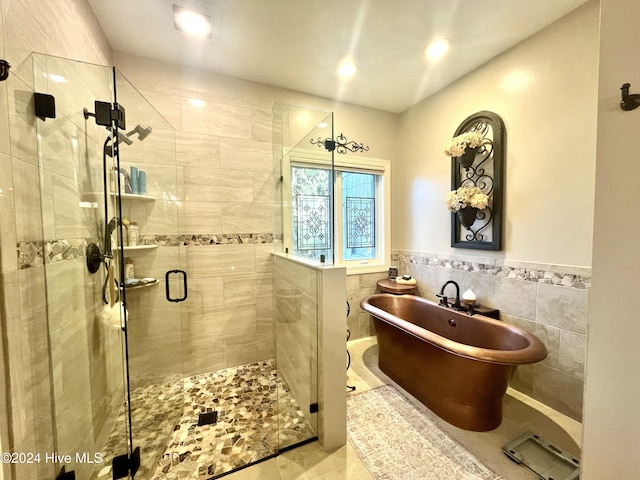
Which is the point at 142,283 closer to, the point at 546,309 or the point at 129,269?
the point at 129,269

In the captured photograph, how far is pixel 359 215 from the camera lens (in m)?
3.23

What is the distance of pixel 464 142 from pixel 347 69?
52.0 inches

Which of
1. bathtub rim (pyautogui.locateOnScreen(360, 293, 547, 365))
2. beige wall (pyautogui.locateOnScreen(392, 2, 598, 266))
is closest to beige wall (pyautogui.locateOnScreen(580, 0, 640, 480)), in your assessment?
bathtub rim (pyautogui.locateOnScreen(360, 293, 547, 365))

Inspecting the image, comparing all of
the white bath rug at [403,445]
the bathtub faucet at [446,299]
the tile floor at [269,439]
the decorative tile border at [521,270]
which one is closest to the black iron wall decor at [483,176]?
the decorative tile border at [521,270]

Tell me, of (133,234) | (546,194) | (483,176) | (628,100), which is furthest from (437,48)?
(133,234)

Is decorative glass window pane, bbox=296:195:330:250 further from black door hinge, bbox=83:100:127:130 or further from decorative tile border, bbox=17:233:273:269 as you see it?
black door hinge, bbox=83:100:127:130

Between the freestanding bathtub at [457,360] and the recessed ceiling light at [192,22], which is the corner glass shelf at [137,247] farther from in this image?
the freestanding bathtub at [457,360]

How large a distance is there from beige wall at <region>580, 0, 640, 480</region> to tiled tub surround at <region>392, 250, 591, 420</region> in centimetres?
116

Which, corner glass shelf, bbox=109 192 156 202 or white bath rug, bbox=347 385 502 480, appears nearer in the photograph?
white bath rug, bbox=347 385 502 480

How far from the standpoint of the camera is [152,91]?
221 cm

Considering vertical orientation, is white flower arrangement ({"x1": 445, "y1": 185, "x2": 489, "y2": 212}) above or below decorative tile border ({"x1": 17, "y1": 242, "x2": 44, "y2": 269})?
above

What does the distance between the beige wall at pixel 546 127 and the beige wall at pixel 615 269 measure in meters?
1.14

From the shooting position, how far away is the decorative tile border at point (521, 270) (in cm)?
179

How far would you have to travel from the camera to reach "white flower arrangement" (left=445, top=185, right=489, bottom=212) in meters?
2.25
